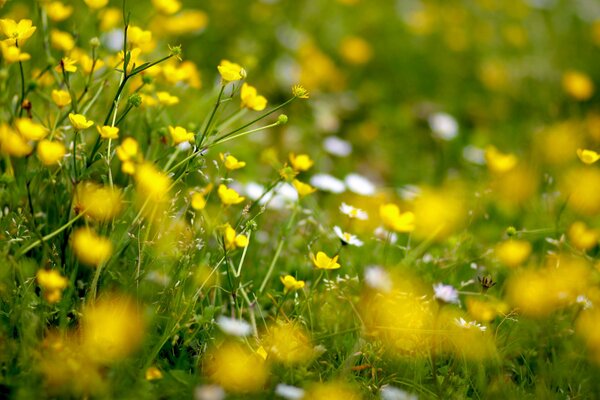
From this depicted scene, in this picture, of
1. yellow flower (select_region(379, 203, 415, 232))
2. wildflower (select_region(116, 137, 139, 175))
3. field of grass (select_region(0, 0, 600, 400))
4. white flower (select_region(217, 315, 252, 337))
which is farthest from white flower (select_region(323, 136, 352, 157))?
white flower (select_region(217, 315, 252, 337))

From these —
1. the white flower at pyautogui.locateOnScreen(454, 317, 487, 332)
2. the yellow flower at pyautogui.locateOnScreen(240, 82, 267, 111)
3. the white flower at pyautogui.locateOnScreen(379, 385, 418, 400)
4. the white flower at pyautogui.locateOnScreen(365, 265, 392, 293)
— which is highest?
the yellow flower at pyautogui.locateOnScreen(240, 82, 267, 111)

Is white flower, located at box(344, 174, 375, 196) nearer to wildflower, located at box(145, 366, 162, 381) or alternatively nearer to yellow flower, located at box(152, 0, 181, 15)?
yellow flower, located at box(152, 0, 181, 15)

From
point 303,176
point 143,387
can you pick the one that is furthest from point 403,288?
point 303,176

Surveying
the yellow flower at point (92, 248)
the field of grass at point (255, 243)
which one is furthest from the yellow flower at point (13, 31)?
the yellow flower at point (92, 248)

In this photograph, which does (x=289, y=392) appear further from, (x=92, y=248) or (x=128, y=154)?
(x=128, y=154)

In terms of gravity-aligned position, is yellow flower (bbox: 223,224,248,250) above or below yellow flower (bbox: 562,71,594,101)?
above

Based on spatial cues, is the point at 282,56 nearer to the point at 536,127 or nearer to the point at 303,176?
the point at 303,176
